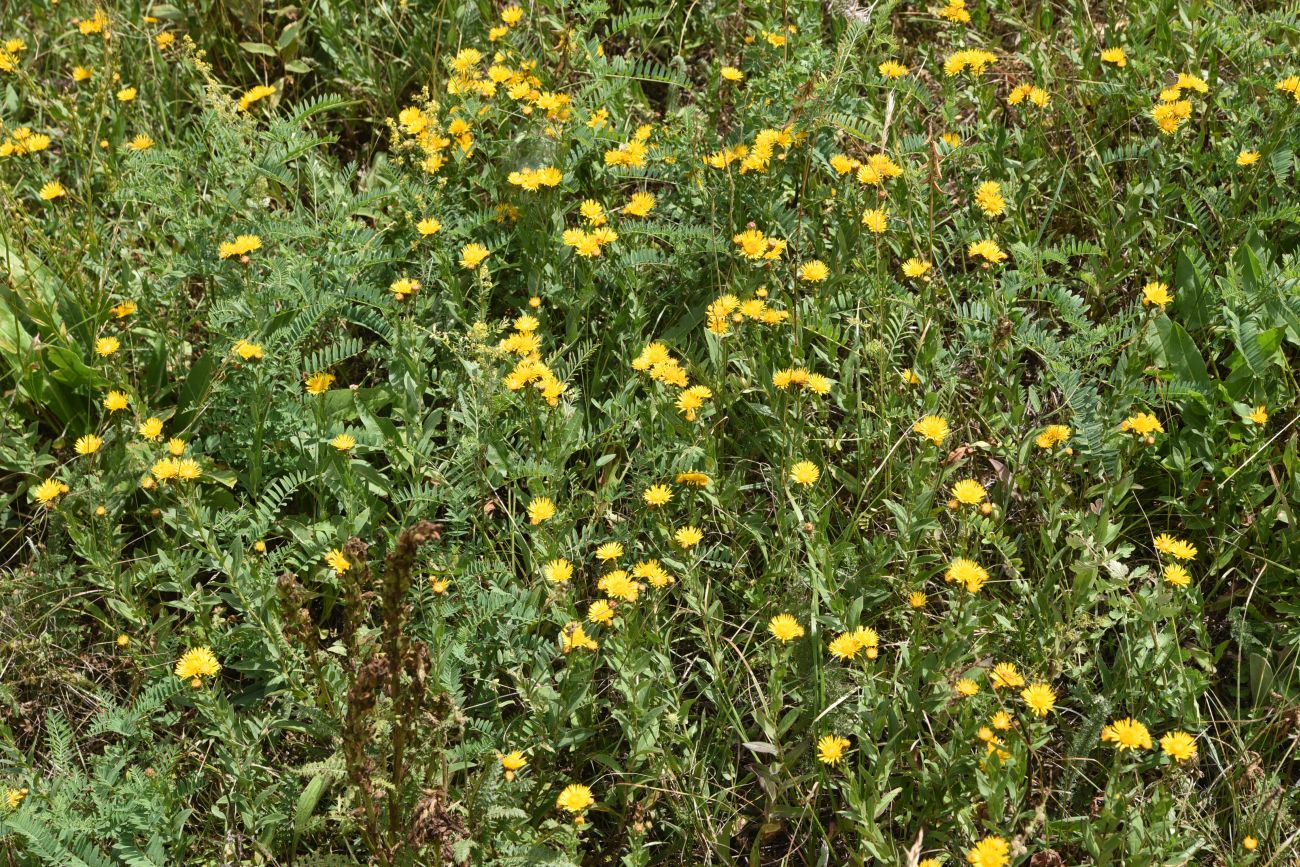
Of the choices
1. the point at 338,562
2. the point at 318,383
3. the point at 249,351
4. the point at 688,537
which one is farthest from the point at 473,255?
the point at 688,537

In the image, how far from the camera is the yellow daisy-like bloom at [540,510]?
8.24 feet

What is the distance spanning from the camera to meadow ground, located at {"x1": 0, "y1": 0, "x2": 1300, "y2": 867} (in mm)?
2273

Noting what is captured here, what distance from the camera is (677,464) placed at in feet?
8.63

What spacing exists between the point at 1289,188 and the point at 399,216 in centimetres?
241

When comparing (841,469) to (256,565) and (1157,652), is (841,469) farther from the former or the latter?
(256,565)

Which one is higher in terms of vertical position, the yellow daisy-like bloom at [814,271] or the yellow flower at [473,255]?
the yellow daisy-like bloom at [814,271]

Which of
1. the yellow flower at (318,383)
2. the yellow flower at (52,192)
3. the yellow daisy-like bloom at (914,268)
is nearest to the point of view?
the yellow flower at (318,383)

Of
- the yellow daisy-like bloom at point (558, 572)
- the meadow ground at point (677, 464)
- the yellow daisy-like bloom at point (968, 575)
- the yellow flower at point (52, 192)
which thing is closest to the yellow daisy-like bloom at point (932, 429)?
the meadow ground at point (677, 464)

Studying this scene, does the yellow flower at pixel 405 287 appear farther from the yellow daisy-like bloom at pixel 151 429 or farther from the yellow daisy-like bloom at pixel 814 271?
the yellow daisy-like bloom at pixel 814 271

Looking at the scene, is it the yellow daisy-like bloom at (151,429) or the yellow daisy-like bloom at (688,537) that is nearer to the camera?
the yellow daisy-like bloom at (688,537)

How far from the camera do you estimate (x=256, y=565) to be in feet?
8.19

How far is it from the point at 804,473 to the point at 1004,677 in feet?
1.99

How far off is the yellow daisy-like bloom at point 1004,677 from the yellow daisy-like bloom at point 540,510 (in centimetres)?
97

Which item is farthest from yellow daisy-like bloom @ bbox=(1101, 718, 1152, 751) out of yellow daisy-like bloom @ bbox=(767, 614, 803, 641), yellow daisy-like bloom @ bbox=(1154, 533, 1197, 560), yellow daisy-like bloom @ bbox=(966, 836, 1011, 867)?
yellow daisy-like bloom @ bbox=(767, 614, 803, 641)
